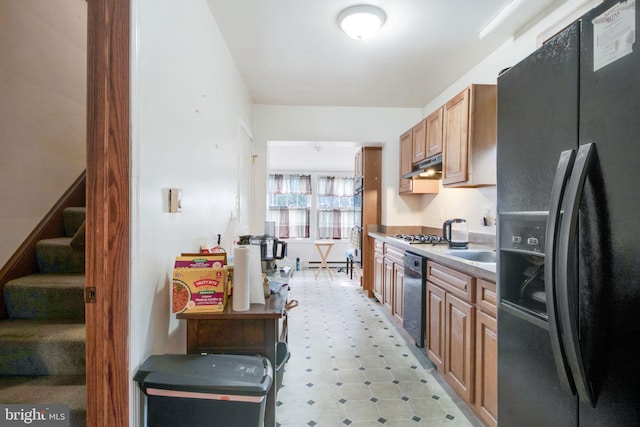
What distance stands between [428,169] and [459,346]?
1894 mm

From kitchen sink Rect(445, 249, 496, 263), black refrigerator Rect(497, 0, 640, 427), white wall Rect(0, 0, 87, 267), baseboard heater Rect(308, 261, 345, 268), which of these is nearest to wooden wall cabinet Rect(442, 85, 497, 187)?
kitchen sink Rect(445, 249, 496, 263)

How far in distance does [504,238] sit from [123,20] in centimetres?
161

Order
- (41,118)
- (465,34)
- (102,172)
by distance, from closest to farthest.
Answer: (102,172)
(41,118)
(465,34)

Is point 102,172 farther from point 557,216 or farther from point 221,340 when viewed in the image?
point 557,216

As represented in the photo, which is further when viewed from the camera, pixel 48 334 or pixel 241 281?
pixel 48 334

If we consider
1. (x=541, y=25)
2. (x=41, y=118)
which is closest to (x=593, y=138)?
(x=541, y=25)

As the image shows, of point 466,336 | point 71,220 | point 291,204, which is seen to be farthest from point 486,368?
point 291,204

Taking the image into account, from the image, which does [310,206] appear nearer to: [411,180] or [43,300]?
[411,180]

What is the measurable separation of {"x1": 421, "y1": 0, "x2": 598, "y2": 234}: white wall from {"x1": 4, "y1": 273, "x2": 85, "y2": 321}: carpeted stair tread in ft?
9.93

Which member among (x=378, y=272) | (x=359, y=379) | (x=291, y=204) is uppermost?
(x=291, y=204)

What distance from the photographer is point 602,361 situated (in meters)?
0.77

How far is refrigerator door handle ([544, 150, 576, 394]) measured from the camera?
2.70 feet

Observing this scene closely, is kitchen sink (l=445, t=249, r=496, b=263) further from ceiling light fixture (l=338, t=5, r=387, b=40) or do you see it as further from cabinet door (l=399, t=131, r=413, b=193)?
ceiling light fixture (l=338, t=5, r=387, b=40)

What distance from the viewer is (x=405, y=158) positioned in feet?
13.0
